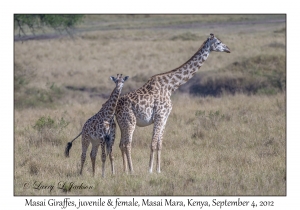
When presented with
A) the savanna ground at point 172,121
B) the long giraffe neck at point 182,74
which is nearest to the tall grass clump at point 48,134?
the savanna ground at point 172,121

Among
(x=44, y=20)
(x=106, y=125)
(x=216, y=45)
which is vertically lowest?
(x=106, y=125)

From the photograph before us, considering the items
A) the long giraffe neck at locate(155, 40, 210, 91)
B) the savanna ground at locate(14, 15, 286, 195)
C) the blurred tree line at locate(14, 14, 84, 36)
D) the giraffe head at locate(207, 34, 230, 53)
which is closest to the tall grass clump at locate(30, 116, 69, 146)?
the savanna ground at locate(14, 15, 286, 195)

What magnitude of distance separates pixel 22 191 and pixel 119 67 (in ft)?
71.0

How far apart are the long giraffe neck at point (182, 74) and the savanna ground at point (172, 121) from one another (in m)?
1.57

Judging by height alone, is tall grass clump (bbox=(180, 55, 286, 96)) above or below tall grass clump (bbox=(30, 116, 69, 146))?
above

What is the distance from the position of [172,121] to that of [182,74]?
4786mm

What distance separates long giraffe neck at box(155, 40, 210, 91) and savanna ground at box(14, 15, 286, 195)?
157 centimetres

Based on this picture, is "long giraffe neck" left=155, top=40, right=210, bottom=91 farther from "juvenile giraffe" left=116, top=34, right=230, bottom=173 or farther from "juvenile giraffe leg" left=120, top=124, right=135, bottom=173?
"juvenile giraffe leg" left=120, top=124, right=135, bottom=173

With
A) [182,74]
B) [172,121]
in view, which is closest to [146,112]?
[182,74]

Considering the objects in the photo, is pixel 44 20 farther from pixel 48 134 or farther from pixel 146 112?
pixel 146 112

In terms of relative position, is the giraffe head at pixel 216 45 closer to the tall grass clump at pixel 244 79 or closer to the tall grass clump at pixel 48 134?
the tall grass clump at pixel 48 134

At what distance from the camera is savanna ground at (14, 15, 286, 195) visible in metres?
9.42

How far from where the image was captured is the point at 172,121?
15711 millimetres
